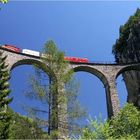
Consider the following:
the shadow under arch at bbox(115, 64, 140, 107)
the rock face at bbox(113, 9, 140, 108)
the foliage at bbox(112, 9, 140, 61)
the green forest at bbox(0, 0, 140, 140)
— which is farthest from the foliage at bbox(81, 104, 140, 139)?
the foliage at bbox(112, 9, 140, 61)

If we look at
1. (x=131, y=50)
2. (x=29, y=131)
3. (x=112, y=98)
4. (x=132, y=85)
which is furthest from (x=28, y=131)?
(x=131, y=50)

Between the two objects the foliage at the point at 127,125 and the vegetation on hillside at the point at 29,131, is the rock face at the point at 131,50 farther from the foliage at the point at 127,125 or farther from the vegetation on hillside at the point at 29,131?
the vegetation on hillside at the point at 29,131

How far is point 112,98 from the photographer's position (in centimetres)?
4597

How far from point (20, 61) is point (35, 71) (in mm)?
16458

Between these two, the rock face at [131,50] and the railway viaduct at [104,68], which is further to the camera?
the rock face at [131,50]

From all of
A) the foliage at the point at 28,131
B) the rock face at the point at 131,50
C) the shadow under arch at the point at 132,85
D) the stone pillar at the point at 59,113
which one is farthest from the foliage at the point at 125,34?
the foliage at the point at 28,131

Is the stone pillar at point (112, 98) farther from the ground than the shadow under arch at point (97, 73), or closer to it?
closer to it

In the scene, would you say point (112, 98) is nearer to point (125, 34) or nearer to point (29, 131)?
point (29, 131)

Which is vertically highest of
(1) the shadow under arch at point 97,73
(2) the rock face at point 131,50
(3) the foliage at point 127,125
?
(2) the rock face at point 131,50

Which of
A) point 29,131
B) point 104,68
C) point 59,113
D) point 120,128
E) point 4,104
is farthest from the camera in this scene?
point 104,68

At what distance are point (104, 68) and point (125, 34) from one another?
66.3 ft

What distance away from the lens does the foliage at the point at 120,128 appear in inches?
1038

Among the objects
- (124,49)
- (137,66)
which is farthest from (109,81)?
(124,49)

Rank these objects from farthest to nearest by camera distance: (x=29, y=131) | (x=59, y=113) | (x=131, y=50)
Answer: (x=131, y=50)
(x=59, y=113)
(x=29, y=131)
